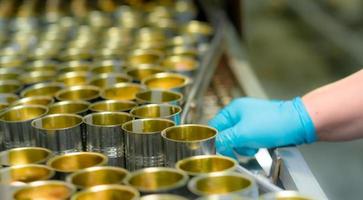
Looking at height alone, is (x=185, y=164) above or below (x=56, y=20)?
below

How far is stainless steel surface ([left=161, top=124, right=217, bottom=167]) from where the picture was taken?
902 mm

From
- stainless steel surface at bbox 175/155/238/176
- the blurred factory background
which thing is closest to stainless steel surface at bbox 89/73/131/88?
stainless steel surface at bbox 175/155/238/176

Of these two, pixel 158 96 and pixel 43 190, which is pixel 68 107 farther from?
pixel 43 190

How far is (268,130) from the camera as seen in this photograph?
1217mm

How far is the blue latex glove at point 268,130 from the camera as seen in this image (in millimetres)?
1222

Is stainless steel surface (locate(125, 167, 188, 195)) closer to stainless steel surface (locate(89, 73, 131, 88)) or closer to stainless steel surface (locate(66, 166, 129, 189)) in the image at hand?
stainless steel surface (locate(66, 166, 129, 189))

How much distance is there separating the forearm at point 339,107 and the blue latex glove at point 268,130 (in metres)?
0.02

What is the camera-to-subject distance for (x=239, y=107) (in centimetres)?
131

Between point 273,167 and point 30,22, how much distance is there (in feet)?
3.62

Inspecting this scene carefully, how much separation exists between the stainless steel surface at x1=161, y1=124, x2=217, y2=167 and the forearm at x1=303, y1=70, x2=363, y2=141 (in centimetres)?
34

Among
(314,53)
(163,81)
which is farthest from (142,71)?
(314,53)

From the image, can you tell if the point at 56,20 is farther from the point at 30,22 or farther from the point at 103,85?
the point at 103,85

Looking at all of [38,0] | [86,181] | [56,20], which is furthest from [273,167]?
[38,0]

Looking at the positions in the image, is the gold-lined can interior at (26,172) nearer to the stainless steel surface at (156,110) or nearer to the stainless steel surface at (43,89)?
the stainless steel surface at (156,110)
